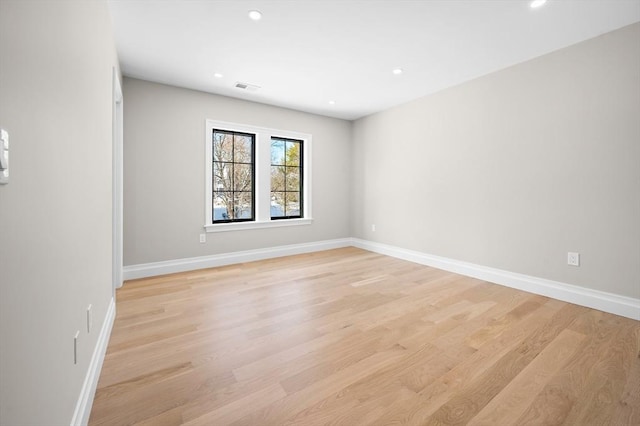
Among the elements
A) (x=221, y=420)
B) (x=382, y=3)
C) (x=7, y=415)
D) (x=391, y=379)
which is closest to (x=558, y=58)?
(x=382, y=3)

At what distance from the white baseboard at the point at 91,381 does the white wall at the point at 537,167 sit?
3802 mm

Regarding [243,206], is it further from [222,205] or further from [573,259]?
[573,259]

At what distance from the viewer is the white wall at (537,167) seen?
8.42 feet

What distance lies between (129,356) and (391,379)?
1.67 m

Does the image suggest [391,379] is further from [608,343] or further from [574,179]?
[574,179]

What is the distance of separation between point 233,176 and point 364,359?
3418 millimetres

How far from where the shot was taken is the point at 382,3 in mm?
2238

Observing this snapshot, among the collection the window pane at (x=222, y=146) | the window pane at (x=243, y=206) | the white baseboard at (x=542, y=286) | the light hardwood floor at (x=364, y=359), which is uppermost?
the window pane at (x=222, y=146)

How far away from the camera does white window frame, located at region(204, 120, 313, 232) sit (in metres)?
4.14

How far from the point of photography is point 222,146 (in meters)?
4.39

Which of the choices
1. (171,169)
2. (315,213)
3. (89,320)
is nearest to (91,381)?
(89,320)

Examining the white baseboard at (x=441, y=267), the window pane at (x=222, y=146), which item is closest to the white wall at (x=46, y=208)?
the white baseboard at (x=441, y=267)

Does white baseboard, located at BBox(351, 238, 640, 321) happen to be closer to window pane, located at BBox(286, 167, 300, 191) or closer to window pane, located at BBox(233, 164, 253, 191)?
window pane, located at BBox(286, 167, 300, 191)

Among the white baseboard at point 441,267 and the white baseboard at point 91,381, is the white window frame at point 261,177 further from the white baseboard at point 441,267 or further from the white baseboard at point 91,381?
the white baseboard at point 91,381
